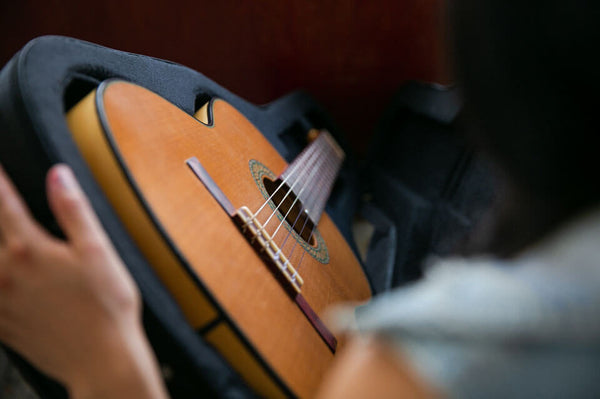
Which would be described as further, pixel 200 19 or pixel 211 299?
pixel 200 19

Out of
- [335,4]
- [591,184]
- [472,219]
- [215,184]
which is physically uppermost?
[335,4]

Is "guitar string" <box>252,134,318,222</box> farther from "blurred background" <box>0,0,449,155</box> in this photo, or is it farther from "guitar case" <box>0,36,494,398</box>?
"blurred background" <box>0,0,449,155</box>

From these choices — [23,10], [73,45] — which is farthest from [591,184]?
[23,10]

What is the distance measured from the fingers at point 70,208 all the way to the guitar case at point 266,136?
3.1 inches

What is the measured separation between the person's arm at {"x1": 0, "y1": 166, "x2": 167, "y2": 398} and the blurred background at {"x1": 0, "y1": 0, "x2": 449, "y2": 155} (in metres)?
1.51

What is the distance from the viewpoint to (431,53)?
1.71 metres

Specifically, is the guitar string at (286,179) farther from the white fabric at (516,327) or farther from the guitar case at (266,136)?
the white fabric at (516,327)

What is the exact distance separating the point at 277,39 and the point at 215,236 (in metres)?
1.47

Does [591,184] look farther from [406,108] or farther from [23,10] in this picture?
[23,10]

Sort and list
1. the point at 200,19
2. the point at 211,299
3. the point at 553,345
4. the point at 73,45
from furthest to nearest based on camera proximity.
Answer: the point at 200,19 → the point at 73,45 → the point at 211,299 → the point at 553,345

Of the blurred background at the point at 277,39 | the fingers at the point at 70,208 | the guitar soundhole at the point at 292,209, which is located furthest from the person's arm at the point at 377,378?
the blurred background at the point at 277,39

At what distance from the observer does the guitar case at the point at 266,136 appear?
43 cm

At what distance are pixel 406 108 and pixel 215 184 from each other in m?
1.14

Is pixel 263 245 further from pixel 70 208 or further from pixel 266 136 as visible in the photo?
pixel 266 136
